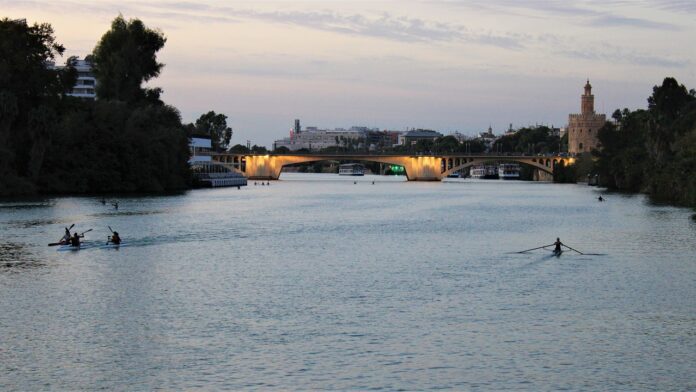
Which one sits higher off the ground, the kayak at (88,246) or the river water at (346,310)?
the kayak at (88,246)

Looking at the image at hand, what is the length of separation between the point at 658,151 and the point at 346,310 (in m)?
111

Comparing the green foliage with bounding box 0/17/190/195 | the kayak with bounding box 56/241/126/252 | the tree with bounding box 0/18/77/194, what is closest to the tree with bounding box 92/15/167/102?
the green foliage with bounding box 0/17/190/195

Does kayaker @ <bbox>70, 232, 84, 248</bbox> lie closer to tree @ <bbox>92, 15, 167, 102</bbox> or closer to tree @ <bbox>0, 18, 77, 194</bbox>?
tree @ <bbox>0, 18, 77, 194</bbox>

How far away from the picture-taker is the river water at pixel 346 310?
97.5 ft

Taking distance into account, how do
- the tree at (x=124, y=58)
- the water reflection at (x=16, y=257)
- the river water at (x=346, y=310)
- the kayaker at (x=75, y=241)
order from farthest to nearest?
the tree at (x=124, y=58), the kayaker at (x=75, y=241), the water reflection at (x=16, y=257), the river water at (x=346, y=310)

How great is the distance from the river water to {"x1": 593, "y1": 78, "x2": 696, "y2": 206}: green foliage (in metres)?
35.8

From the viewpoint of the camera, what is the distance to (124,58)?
14400cm

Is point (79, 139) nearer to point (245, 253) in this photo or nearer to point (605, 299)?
point (245, 253)

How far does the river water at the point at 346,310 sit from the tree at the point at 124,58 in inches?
2716

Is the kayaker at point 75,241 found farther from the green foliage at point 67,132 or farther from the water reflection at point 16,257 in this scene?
the green foliage at point 67,132

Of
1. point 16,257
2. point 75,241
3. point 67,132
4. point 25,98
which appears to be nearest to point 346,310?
point 16,257

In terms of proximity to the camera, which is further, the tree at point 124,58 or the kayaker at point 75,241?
the tree at point 124,58

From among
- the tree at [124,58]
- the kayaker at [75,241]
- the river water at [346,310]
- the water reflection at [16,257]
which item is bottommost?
the river water at [346,310]

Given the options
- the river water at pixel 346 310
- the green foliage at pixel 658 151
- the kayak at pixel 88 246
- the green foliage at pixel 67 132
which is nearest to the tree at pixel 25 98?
the green foliage at pixel 67 132
